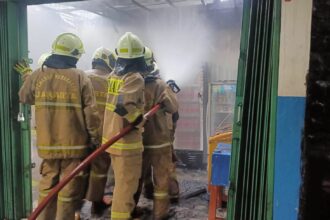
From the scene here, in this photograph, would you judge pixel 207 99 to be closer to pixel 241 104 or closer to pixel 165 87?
pixel 165 87

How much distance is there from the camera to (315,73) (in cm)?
157

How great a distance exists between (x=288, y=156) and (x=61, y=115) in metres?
2.02

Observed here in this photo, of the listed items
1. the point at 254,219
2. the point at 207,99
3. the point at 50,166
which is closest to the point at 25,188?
the point at 50,166

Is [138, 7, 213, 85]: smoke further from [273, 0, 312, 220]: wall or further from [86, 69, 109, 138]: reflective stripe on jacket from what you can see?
[273, 0, 312, 220]: wall

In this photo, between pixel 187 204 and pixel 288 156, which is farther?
pixel 187 204

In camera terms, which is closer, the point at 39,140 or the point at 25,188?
the point at 39,140

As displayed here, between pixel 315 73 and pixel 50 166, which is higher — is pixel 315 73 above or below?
above

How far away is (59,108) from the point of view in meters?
3.01

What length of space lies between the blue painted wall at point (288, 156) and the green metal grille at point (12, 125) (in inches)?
98.9

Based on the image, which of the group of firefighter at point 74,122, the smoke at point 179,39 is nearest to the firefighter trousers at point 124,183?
the group of firefighter at point 74,122

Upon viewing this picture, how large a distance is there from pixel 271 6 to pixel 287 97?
601 millimetres

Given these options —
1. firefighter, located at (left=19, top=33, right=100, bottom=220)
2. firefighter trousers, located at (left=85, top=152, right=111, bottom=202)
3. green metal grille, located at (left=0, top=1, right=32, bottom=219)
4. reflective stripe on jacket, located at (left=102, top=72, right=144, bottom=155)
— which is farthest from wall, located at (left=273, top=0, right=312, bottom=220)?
green metal grille, located at (left=0, top=1, right=32, bottom=219)

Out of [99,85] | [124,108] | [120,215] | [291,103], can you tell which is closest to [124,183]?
[120,215]

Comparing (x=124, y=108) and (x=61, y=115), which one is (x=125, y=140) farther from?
(x=61, y=115)
